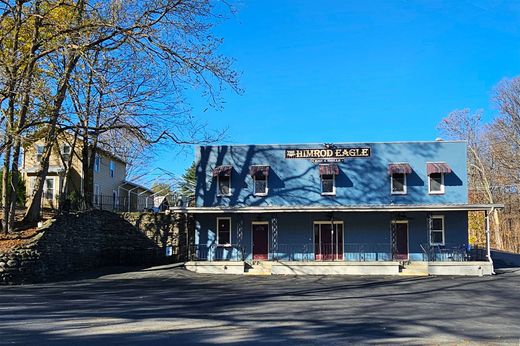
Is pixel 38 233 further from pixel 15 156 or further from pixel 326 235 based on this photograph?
pixel 326 235

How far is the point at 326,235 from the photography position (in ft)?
97.6

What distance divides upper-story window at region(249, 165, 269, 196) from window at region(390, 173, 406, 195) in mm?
7282

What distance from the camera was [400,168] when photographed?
1153 inches

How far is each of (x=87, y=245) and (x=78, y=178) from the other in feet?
39.3

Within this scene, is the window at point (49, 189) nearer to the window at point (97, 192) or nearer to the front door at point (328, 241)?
the window at point (97, 192)

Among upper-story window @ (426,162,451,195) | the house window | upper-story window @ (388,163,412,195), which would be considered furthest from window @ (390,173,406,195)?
the house window

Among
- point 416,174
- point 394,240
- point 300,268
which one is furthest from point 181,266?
point 416,174

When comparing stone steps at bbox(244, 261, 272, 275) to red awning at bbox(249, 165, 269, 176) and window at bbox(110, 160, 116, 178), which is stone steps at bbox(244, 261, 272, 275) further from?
window at bbox(110, 160, 116, 178)

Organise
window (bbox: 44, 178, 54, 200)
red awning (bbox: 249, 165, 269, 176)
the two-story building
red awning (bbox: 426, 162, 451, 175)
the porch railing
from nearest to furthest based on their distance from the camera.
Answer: the porch railing
red awning (bbox: 426, 162, 451, 175)
red awning (bbox: 249, 165, 269, 176)
the two-story building
window (bbox: 44, 178, 54, 200)

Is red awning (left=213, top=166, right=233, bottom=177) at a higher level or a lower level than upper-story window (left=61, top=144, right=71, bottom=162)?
lower

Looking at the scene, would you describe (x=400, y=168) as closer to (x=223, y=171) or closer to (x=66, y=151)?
(x=223, y=171)

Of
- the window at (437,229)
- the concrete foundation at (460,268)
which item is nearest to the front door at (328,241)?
the window at (437,229)

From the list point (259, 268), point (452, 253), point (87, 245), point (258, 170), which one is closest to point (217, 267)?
point (259, 268)

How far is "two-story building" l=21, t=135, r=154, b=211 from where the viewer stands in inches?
1362
